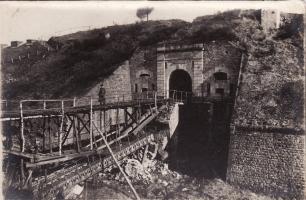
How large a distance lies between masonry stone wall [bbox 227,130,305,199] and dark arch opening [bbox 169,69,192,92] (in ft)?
21.9

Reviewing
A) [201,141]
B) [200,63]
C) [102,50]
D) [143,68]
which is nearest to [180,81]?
[200,63]

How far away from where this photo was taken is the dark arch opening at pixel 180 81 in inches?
818

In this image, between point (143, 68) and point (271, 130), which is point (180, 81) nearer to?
point (143, 68)

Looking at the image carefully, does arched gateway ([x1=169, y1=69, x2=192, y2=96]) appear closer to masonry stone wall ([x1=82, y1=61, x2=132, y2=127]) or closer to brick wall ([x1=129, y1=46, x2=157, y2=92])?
brick wall ([x1=129, y1=46, x2=157, y2=92])

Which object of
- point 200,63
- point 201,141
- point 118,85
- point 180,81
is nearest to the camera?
point 201,141

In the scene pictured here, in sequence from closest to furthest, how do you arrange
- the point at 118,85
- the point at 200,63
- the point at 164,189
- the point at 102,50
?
the point at 164,189
the point at 200,63
the point at 118,85
the point at 102,50

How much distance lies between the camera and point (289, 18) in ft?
68.0

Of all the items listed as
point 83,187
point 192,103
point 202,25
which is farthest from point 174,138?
point 202,25

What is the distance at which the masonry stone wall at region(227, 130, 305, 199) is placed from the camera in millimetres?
13109

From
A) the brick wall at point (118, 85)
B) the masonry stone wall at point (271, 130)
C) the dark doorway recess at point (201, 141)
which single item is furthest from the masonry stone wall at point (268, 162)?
the brick wall at point (118, 85)

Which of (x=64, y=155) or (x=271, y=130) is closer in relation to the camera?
(x=64, y=155)

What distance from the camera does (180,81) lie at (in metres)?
21.1

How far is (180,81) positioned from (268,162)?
8.86 meters

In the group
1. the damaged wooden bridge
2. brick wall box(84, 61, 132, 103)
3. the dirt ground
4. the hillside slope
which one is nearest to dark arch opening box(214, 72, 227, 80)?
the hillside slope
